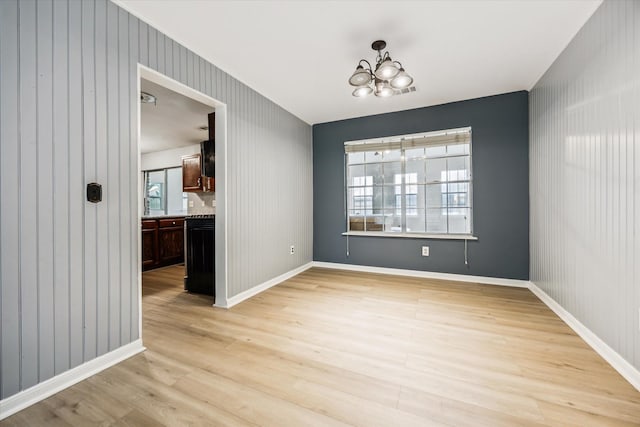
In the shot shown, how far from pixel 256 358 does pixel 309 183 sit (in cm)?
326

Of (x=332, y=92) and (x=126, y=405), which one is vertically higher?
(x=332, y=92)

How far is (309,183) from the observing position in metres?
4.71

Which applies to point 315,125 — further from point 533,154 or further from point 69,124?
point 69,124

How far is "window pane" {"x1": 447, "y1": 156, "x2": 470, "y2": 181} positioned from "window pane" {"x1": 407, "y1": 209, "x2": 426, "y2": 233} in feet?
2.20

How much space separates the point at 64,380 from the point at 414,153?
14.6 feet

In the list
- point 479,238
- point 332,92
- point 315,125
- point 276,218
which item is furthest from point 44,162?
point 479,238

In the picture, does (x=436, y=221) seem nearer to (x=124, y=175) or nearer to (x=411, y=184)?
(x=411, y=184)

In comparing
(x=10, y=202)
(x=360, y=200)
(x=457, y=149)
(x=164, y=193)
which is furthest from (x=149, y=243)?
(x=457, y=149)

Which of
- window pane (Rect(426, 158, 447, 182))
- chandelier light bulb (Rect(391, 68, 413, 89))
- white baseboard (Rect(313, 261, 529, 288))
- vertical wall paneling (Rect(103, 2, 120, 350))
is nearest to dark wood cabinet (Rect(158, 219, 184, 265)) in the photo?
white baseboard (Rect(313, 261, 529, 288))

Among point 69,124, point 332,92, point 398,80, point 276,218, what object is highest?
point 332,92

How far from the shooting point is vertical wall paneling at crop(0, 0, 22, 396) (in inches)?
53.7

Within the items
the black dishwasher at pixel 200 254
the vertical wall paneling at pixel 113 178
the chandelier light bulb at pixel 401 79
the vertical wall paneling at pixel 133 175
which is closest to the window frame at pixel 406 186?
the chandelier light bulb at pixel 401 79

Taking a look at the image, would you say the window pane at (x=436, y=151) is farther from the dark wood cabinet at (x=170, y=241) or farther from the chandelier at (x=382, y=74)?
the dark wood cabinet at (x=170, y=241)

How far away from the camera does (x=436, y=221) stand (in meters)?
4.04
